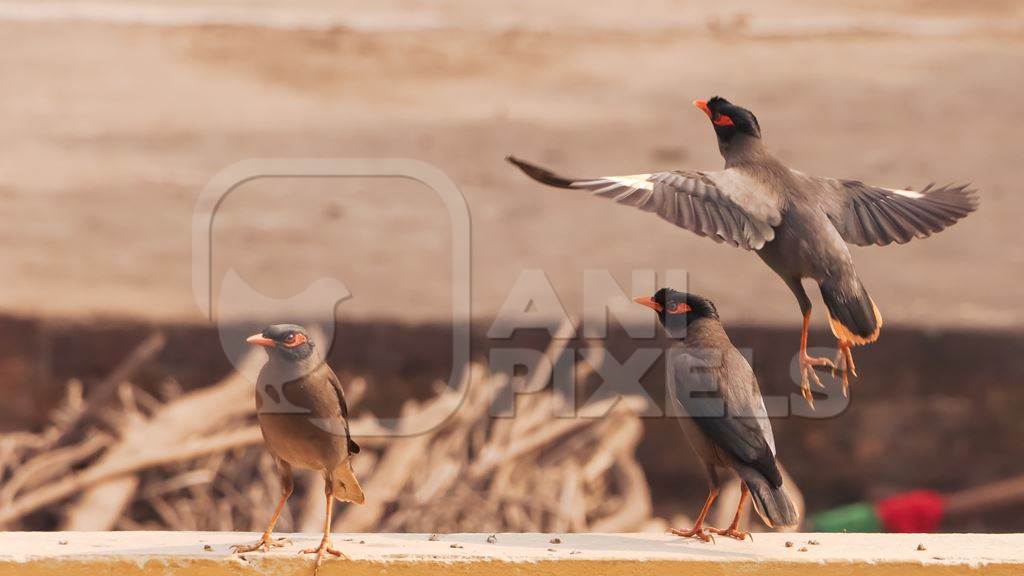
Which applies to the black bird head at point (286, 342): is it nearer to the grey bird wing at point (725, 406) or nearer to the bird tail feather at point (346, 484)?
the bird tail feather at point (346, 484)

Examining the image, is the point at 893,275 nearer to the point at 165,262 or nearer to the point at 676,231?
the point at 676,231

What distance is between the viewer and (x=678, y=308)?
3.84m

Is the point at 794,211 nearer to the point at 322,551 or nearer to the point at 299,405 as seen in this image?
the point at 299,405

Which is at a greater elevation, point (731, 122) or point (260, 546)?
point (731, 122)

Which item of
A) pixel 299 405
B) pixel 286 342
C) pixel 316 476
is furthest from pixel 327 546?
pixel 316 476

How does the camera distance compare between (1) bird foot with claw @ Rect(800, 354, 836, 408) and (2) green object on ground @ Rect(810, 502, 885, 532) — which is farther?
(2) green object on ground @ Rect(810, 502, 885, 532)

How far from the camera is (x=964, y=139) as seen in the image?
37.4ft

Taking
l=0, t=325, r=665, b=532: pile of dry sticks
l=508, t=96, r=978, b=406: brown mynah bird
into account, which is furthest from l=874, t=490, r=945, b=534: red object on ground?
l=508, t=96, r=978, b=406: brown mynah bird

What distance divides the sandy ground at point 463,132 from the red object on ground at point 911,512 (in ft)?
3.08

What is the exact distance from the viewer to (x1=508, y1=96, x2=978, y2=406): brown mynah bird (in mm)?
3098

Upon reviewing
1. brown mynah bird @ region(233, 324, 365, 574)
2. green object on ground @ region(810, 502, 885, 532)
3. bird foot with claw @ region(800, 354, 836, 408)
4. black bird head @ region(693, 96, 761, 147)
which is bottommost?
green object on ground @ region(810, 502, 885, 532)

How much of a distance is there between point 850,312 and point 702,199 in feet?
1.14

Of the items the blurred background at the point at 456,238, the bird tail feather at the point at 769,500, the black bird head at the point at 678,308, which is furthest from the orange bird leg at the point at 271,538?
the blurred background at the point at 456,238

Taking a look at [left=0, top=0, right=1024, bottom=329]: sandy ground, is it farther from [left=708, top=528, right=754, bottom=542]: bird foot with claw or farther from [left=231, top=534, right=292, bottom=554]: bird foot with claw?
[left=708, top=528, right=754, bottom=542]: bird foot with claw
